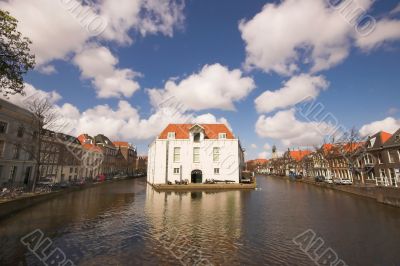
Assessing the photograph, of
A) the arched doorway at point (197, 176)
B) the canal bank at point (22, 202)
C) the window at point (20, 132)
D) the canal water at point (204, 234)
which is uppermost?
the window at point (20, 132)

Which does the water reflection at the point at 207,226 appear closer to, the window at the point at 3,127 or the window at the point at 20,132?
the window at the point at 3,127

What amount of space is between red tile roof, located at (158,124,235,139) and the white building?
135 cm

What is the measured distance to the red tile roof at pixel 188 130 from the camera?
62.0 meters

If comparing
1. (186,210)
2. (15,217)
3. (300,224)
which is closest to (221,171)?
(186,210)

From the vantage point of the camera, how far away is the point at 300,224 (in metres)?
20.3

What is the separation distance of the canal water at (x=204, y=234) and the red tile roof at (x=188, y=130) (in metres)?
35.5

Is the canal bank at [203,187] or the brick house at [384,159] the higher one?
the brick house at [384,159]

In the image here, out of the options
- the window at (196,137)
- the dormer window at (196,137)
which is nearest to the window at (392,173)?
the dormer window at (196,137)

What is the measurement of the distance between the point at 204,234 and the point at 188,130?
45.6 meters

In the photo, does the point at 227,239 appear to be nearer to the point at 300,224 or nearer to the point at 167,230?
the point at 167,230

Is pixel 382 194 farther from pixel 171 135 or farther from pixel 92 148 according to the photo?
pixel 92 148

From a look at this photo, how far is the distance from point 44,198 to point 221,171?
118 feet

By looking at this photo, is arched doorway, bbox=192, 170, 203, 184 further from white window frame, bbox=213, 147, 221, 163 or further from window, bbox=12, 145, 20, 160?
window, bbox=12, 145, 20, 160

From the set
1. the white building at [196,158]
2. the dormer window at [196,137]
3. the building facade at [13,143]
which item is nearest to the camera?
the building facade at [13,143]
